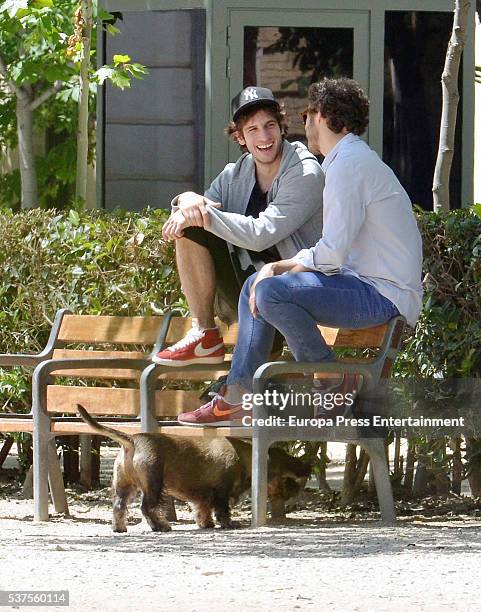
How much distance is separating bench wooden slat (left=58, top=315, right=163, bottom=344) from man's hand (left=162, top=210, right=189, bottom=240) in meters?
0.80

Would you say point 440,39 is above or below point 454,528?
above

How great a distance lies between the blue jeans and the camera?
6.03 meters

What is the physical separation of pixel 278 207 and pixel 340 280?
58 cm

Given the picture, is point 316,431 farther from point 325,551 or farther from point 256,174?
point 256,174

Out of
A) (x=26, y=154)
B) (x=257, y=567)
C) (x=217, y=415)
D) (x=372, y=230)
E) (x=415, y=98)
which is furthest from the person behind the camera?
(x=26, y=154)

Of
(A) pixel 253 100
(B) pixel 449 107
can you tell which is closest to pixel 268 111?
(A) pixel 253 100

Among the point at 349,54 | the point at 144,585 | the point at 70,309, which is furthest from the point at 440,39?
the point at 144,585

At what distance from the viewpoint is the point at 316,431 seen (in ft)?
20.3

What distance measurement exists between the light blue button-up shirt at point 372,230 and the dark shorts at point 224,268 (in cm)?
53

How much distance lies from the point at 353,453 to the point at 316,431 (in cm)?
121

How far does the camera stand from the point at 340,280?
20.0 feet

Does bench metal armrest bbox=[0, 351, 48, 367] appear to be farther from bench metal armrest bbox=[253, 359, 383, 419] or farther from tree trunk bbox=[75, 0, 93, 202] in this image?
tree trunk bbox=[75, 0, 93, 202]

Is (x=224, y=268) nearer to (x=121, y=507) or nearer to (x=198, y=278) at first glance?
(x=198, y=278)

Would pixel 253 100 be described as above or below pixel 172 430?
above
